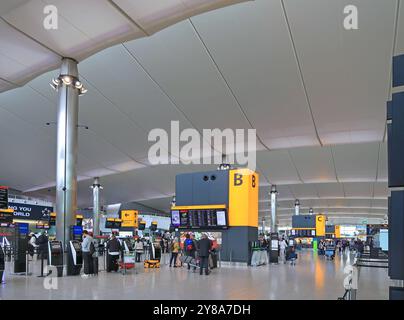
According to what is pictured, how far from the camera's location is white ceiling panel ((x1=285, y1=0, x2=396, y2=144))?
14.2 meters

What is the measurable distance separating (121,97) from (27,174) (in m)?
16.6

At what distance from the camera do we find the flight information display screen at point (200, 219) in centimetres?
1895

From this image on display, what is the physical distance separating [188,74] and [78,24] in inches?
274

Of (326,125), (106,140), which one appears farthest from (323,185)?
(106,140)

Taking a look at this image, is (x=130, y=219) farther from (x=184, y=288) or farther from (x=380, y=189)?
(x=184, y=288)

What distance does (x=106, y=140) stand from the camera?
26938 mm

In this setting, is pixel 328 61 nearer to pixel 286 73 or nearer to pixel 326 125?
pixel 286 73

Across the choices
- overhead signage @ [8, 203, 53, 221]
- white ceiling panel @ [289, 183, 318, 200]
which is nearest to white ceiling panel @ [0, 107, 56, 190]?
overhead signage @ [8, 203, 53, 221]

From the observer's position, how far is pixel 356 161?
31812mm
